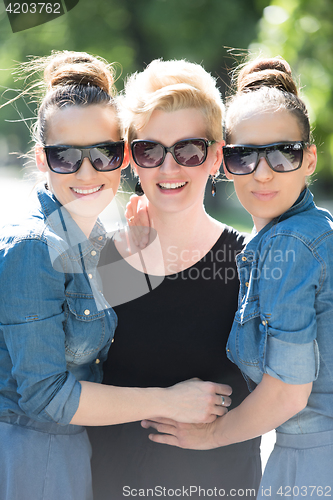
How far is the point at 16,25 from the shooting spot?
1437 centimetres

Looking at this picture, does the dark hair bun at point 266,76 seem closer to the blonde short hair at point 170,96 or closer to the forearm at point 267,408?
the blonde short hair at point 170,96

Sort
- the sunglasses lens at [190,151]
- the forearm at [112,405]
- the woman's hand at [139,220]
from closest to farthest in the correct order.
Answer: the forearm at [112,405]
the sunglasses lens at [190,151]
the woman's hand at [139,220]

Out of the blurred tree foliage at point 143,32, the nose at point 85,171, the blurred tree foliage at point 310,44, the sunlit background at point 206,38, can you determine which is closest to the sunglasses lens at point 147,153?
the nose at point 85,171

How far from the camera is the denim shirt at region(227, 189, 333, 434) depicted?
1.63 meters

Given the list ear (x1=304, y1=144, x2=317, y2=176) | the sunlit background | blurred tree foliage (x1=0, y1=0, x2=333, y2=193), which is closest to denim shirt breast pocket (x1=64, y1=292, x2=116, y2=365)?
ear (x1=304, y1=144, x2=317, y2=176)

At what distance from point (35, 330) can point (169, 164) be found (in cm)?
94

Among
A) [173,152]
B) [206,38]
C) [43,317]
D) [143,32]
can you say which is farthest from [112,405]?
[143,32]

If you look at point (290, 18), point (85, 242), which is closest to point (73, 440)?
point (85, 242)

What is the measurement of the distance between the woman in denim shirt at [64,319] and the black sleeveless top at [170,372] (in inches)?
6.1

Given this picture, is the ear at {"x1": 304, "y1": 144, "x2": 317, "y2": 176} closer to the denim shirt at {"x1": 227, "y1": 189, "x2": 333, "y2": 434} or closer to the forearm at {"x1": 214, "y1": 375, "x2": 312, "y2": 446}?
the denim shirt at {"x1": 227, "y1": 189, "x2": 333, "y2": 434}

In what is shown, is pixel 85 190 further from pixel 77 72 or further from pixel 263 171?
pixel 263 171

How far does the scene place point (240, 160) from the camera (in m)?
1.88

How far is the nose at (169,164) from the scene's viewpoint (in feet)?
6.97

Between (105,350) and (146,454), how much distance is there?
556mm
